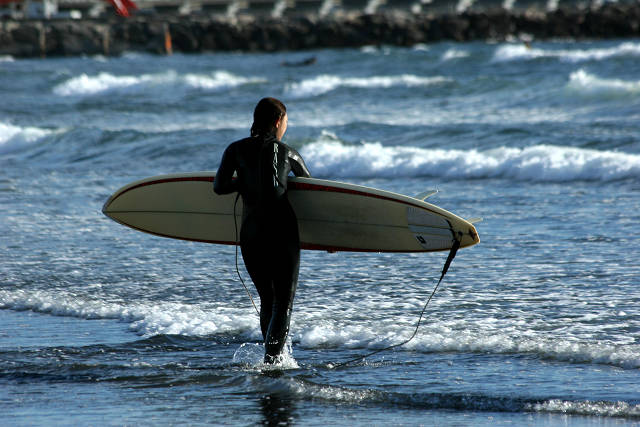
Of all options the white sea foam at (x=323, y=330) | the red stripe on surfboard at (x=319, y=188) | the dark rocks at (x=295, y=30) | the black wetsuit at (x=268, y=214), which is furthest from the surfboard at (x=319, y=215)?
the dark rocks at (x=295, y=30)

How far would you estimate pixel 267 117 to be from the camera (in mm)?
4293

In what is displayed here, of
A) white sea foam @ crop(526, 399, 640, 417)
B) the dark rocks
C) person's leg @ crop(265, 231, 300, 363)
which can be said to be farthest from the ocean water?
the dark rocks

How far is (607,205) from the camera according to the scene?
9.27 meters

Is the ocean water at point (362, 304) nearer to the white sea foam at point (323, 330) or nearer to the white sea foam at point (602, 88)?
the white sea foam at point (323, 330)

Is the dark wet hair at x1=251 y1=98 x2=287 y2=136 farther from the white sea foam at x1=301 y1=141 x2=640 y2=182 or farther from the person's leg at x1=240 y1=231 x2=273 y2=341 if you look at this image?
the white sea foam at x1=301 y1=141 x2=640 y2=182

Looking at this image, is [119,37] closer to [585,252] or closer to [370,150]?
[370,150]

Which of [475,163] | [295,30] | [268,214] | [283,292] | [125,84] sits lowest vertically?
[125,84]

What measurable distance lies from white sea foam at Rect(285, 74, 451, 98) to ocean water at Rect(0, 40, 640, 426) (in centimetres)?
1074

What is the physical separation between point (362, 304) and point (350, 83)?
72.9ft

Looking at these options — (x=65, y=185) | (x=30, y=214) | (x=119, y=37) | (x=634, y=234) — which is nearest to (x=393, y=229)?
(x=634, y=234)

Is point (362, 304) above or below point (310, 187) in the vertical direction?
below

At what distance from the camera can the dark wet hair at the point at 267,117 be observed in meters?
4.27

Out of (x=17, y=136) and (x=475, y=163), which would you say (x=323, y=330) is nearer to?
(x=475, y=163)

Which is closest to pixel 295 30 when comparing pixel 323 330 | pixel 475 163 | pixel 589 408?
pixel 475 163
